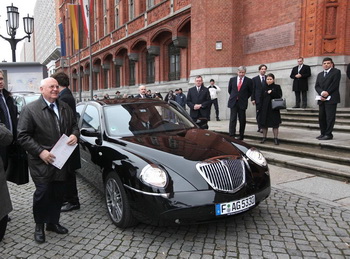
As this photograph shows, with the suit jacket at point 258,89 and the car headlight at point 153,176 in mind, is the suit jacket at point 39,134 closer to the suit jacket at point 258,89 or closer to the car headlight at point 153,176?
the car headlight at point 153,176

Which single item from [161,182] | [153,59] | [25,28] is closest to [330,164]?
[161,182]

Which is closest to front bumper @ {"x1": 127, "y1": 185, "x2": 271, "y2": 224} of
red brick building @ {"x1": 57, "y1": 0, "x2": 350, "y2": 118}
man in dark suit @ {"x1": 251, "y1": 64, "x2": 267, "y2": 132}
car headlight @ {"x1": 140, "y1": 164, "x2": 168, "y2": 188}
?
car headlight @ {"x1": 140, "y1": 164, "x2": 168, "y2": 188}

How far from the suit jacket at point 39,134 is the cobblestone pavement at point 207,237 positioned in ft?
2.42

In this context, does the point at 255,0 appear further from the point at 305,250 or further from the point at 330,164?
the point at 305,250

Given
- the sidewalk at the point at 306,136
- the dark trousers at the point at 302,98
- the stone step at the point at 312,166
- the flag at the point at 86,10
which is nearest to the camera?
the stone step at the point at 312,166

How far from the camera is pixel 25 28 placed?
13336mm

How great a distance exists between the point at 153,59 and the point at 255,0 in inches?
436

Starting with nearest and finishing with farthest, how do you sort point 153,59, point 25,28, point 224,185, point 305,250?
point 305,250, point 224,185, point 25,28, point 153,59

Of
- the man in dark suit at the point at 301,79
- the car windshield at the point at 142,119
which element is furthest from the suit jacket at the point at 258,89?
the man in dark suit at the point at 301,79

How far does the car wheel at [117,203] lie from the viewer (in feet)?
11.7

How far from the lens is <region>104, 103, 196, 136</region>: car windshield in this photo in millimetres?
4441

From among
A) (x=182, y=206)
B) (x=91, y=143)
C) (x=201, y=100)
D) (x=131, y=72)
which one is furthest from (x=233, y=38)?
(x=131, y=72)

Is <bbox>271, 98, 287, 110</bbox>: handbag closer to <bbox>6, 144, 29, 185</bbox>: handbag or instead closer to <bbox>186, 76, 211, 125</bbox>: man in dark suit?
<bbox>186, 76, 211, 125</bbox>: man in dark suit

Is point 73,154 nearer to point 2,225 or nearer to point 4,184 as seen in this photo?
point 4,184
